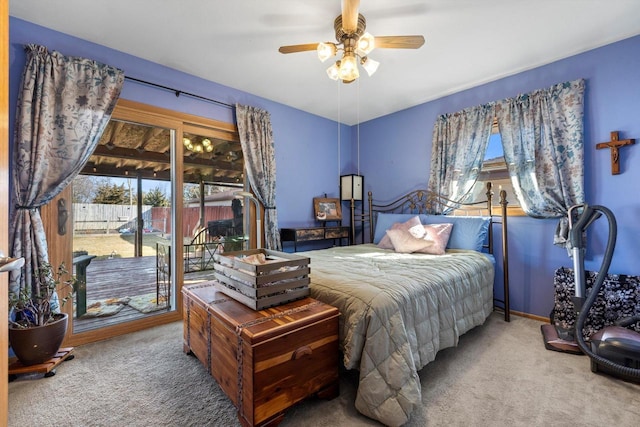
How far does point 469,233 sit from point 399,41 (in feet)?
6.70

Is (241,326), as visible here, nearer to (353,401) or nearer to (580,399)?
(353,401)

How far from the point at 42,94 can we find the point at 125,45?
0.79 metres

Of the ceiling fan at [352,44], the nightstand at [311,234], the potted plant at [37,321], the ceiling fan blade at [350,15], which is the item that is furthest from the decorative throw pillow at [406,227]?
the potted plant at [37,321]

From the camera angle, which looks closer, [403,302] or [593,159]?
[403,302]

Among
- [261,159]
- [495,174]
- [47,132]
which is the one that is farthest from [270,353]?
[495,174]

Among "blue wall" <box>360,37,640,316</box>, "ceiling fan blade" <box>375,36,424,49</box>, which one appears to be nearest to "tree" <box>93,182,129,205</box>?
"ceiling fan blade" <box>375,36,424,49</box>

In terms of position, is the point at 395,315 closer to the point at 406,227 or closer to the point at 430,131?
the point at 406,227

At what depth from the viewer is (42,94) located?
6.89 ft

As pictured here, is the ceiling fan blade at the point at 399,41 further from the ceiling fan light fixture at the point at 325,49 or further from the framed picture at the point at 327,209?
the framed picture at the point at 327,209

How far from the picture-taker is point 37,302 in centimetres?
200

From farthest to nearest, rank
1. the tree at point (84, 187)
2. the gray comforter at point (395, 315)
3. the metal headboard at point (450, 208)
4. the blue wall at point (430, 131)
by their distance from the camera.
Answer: the metal headboard at point (450, 208)
the tree at point (84, 187)
the blue wall at point (430, 131)
the gray comforter at point (395, 315)

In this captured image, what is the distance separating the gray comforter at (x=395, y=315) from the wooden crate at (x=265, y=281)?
7.4 inches

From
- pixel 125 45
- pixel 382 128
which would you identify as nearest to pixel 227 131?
pixel 125 45

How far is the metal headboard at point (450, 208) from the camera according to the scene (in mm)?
2795
